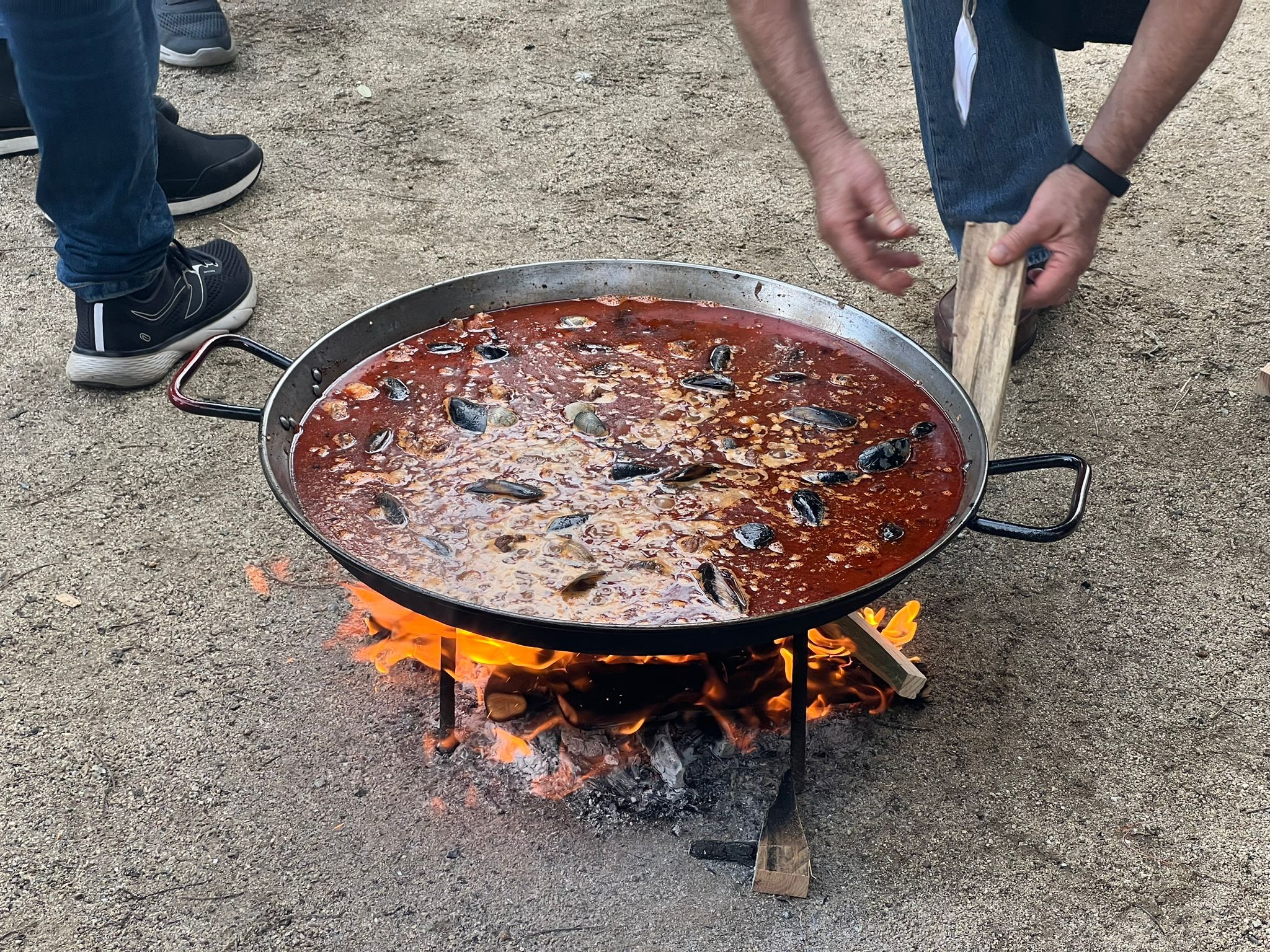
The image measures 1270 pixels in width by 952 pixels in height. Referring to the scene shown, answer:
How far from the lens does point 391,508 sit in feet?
6.65

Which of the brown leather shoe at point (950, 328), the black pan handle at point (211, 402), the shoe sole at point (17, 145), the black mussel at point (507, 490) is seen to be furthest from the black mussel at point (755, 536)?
the shoe sole at point (17, 145)

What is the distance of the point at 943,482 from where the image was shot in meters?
2.12

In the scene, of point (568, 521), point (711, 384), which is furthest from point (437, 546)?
point (711, 384)

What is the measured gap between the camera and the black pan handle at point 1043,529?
193cm

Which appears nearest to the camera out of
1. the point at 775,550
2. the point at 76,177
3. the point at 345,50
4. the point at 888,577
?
the point at 888,577

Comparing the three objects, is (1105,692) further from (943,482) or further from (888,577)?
(888,577)

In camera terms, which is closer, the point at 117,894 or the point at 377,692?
Answer: the point at 117,894

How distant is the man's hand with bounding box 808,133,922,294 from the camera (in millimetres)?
2178

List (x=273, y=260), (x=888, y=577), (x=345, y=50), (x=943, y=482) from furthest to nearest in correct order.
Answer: (x=345, y=50) → (x=273, y=260) → (x=943, y=482) → (x=888, y=577)

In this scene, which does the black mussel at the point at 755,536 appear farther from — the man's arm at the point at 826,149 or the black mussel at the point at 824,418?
the man's arm at the point at 826,149

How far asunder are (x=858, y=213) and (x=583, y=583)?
93 centimetres

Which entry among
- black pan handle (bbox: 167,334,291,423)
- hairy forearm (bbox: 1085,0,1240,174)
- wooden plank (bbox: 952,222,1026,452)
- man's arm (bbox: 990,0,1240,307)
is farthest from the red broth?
hairy forearm (bbox: 1085,0,1240,174)

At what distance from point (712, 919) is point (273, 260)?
291 centimetres

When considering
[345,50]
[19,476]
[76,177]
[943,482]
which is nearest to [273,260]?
[76,177]
